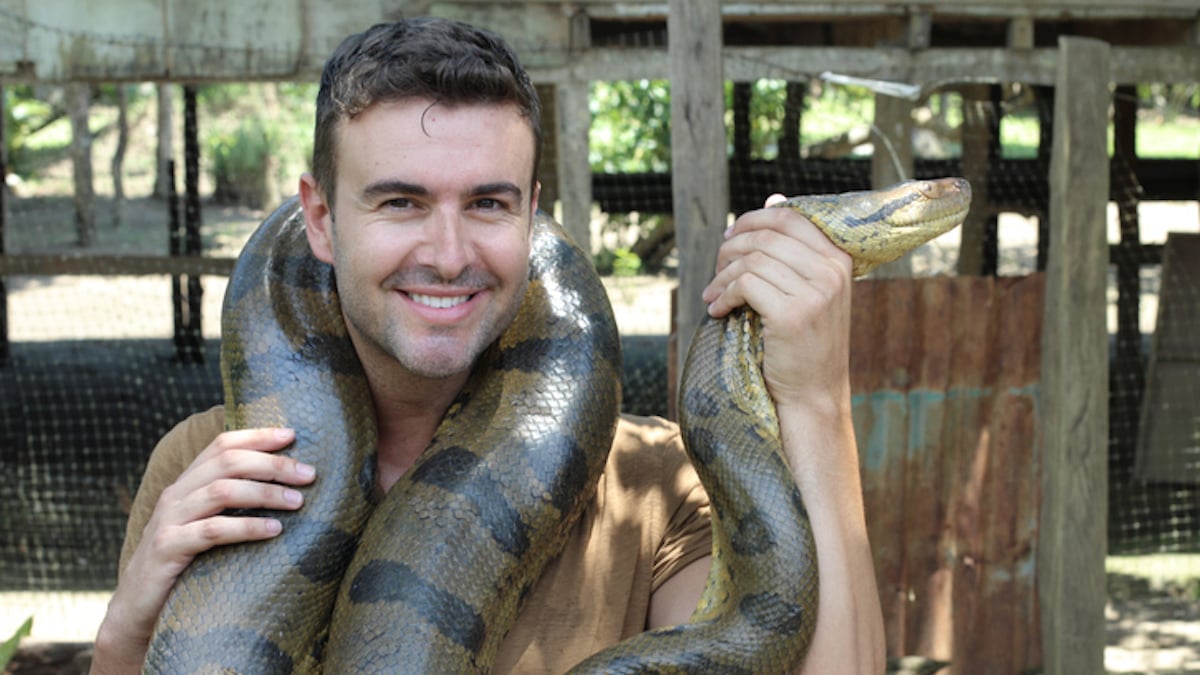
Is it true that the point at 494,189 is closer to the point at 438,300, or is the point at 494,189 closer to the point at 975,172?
the point at 438,300

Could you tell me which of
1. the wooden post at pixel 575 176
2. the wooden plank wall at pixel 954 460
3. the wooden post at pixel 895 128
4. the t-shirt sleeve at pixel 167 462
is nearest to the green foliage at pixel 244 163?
the wooden post at pixel 895 128

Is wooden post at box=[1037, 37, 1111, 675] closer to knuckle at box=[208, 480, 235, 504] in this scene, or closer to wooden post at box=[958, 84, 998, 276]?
knuckle at box=[208, 480, 235, 504]

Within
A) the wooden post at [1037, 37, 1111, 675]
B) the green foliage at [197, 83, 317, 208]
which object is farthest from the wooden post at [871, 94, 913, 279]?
the green foliage at [197, 83, 317, 208]

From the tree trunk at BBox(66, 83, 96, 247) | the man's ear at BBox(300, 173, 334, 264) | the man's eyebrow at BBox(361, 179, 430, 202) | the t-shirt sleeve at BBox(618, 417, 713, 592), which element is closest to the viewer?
the man's eyebrow at BBox(361, 179, 430, 202)

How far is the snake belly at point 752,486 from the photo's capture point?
233cm

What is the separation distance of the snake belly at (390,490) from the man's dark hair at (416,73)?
0.47m

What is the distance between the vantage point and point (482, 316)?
7.66ft

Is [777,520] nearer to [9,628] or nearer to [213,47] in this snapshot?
[213,47]

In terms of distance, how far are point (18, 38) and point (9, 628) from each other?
3235mm

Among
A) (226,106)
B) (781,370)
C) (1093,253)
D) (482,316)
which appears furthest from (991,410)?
(226,106)

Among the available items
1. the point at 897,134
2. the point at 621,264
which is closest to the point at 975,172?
the point at 897,134

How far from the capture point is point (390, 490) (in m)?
2.58

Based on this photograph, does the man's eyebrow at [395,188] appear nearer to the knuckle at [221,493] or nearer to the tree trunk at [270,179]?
the knuckle at [221,493]

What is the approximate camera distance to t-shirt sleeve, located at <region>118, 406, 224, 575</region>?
8.70ft
